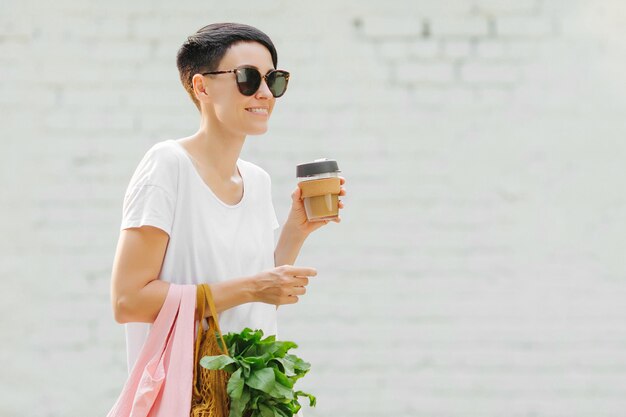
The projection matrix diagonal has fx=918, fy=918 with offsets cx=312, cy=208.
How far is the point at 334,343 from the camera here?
3.55 metres

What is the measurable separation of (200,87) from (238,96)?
0.10 m

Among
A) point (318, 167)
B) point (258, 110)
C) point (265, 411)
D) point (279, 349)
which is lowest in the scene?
point (265, 411)

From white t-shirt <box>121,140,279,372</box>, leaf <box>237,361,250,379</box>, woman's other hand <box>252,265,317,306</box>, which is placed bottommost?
leaf <box>237,361,250,379</box>

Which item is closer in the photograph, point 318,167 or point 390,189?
point 318,167

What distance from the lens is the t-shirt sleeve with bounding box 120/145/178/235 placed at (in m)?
1.76

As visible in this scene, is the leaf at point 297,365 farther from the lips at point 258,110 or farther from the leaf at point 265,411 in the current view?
the lips at point 258,110

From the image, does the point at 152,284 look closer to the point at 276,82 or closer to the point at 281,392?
the point at 281,392

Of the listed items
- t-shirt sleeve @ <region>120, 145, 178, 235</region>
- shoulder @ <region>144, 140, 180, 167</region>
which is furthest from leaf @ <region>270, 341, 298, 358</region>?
shoulder @ <region>144, 140, 180, 167</region>

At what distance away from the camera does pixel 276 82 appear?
6.30 feet

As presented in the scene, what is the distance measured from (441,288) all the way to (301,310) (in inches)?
21.6

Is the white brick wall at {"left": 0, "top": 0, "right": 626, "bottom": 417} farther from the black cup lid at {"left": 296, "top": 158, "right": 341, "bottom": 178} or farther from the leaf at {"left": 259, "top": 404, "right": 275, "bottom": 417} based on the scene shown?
the leaf at {"left": 259, "top": 404, "right": 275, "bottom": 417}

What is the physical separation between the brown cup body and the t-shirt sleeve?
0.29m

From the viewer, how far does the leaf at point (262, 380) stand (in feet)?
5.60

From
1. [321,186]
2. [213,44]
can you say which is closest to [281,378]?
[321,186]
